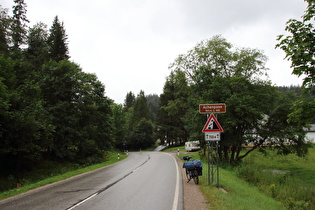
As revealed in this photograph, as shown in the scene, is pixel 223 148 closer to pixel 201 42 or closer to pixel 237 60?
pixel 237 60

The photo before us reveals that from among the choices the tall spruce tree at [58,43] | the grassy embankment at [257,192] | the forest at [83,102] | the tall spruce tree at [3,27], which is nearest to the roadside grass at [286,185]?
the grassy embankment at [257,192]

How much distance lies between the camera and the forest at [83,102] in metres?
18.6

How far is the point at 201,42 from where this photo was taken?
Answer: 29.8 metres

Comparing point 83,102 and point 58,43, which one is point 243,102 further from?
point 58,43

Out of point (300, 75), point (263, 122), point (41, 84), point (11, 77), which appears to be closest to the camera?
point (300, 75)

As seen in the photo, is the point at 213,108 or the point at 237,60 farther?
the point at 237,60

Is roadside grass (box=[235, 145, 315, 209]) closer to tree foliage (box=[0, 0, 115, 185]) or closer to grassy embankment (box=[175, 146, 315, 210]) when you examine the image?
grassy embankment (box=[175, 146, 315, 210])

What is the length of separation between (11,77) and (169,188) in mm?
16950

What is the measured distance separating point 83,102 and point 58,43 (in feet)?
32.9

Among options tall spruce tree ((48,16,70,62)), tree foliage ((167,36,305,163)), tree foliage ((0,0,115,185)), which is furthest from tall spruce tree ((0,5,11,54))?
tree foliage ((167,36,305,163))

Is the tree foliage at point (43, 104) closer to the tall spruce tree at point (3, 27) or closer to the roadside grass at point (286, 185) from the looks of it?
the tall spruce tree at point (3, 27)

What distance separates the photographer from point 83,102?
28266 millimetres

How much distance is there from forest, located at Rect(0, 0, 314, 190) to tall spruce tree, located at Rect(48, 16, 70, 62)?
0.13 metres

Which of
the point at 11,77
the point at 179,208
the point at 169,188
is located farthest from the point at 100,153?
the point at 179,208
